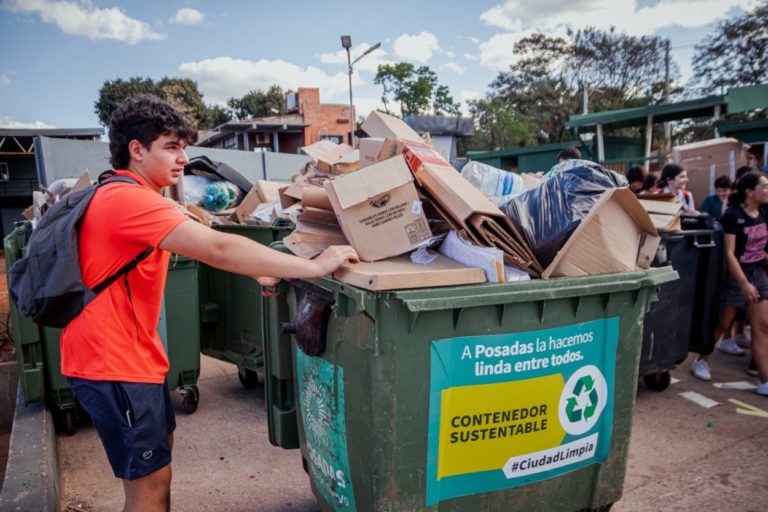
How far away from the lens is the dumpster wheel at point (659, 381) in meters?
4.37

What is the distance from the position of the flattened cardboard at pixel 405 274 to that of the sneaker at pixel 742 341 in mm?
4727

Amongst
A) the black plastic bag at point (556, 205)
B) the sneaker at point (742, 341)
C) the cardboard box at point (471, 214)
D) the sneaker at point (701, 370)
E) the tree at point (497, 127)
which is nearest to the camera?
the cardboard box at point (471, 214)

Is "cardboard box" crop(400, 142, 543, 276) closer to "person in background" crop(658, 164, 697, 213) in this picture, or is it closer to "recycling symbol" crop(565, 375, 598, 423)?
"recycling symbol" crop(565, 375, 598, 423)

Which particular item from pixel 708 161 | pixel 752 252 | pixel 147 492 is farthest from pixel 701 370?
pixel 708 161

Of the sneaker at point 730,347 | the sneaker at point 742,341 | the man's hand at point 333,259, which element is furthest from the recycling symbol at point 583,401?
the sneaker at point 742,341

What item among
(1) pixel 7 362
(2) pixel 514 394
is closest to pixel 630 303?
(2) pixel 514 394

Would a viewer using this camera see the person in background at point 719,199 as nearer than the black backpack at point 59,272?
No

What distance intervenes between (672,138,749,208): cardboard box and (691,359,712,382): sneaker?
260 inches

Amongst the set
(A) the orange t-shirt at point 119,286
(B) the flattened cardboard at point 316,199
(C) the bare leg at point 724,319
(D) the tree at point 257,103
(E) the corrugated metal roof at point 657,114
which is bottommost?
Result: (C) the bare leg at point 724,319

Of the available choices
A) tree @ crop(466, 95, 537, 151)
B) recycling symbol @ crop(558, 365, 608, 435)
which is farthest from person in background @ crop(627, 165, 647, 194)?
tree @ crop(466, 95, 537, 151)

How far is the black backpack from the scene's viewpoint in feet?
5.77

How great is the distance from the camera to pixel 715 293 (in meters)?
4.41

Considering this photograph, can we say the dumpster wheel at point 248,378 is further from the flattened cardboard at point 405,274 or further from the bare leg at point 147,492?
the flattened cardboard at point 405,274

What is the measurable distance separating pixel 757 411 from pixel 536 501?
2.79 metres
